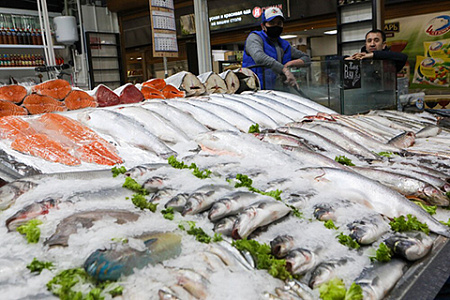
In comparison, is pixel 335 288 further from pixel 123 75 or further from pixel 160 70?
pixel 160 70

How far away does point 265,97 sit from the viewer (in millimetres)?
3434

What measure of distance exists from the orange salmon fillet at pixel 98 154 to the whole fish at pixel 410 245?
1299mm

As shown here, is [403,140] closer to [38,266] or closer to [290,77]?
[290,77]

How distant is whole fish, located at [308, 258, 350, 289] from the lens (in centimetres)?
119

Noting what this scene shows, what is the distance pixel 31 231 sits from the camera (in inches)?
47.8

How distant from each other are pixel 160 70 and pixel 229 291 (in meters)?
13.6

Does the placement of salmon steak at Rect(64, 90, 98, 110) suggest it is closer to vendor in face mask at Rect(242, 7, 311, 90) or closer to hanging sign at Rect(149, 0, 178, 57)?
vendor in face mask at Rect(242, 7, 311, 90)

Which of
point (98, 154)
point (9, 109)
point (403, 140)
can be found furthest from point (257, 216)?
point (9, 109)

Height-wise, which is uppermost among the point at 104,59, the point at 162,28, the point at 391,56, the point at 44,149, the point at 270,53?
the point at 104,59

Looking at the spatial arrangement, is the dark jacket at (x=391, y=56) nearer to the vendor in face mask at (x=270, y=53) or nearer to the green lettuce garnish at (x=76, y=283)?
the vendor in face mask at (x=270, y=53)

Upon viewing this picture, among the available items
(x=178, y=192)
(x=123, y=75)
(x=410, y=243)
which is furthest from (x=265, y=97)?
(x=123, y=75)

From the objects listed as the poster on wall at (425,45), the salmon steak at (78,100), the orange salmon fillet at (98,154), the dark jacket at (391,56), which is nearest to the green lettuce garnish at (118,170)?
the orange salmon fillet at (98,154)

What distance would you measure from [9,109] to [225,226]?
1.90m

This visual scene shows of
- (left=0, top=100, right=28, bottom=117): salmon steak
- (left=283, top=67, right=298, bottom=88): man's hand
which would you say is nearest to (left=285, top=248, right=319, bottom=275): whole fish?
(left=0, top=100, right=28, bottom=117): salmon steak
